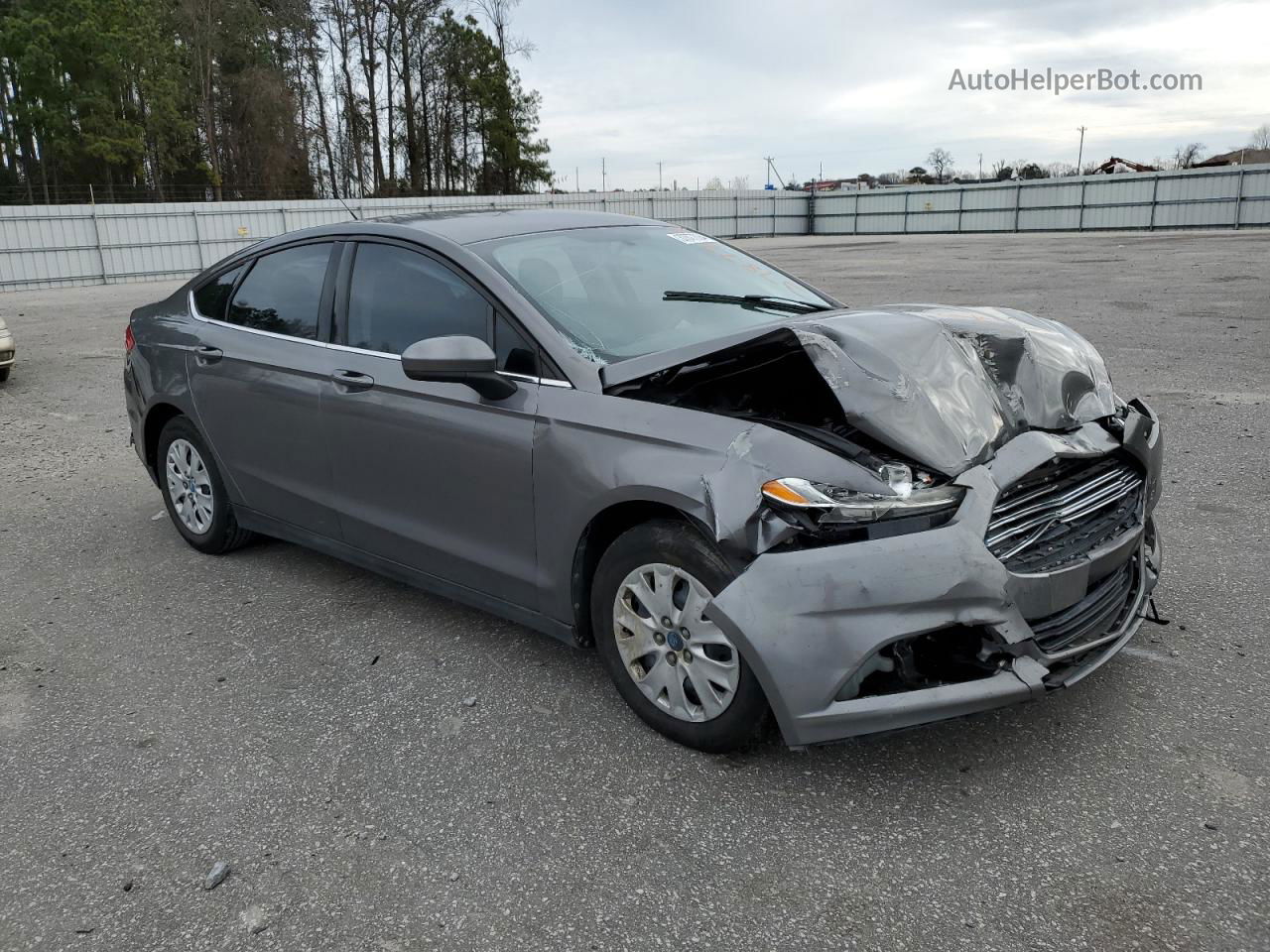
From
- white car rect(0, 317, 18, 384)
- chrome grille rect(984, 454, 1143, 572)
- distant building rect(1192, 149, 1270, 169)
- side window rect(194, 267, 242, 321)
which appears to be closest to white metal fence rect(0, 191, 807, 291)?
white car rect(0, 317, 18, 384)

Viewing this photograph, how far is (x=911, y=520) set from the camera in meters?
2.60

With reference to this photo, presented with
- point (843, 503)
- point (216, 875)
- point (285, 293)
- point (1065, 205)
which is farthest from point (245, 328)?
point (1065, 205)

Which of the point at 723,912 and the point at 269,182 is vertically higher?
the point at 269,182

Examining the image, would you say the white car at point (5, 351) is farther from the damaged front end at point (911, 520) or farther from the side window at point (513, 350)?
the damaged front end at point (911, 520)

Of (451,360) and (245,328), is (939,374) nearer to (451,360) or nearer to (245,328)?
(451,360)

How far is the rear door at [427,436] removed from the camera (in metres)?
3.36

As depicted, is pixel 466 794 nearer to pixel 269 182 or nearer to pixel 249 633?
pixel 249 633

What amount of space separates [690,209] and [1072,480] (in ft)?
147

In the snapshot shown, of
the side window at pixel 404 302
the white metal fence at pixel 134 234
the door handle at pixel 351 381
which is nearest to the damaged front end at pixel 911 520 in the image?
the side window at pixel 404 302

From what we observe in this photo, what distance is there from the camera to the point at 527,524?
Answer: 3.31 meters

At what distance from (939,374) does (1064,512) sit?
0.54 meters

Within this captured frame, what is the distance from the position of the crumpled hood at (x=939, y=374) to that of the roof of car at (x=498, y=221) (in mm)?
1024

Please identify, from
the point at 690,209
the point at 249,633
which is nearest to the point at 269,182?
the point at 690,209

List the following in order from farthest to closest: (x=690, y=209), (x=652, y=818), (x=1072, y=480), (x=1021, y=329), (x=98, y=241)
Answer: (x=690, y=209) < (x=98, y=241) < (x=1021, y=329) < (x=1072, y=480) < (x=652, y=818)
